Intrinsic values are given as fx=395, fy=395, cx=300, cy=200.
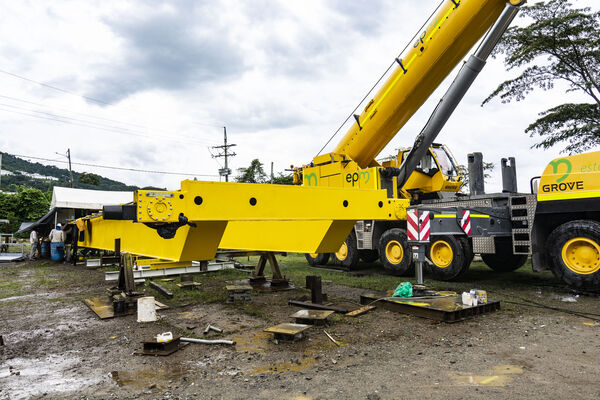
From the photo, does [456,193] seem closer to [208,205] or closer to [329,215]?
[329,215]

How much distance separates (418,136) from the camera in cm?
815

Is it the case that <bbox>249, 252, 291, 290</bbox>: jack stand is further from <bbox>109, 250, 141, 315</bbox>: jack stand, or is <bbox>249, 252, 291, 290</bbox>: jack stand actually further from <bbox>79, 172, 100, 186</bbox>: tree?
<bbox>79, 172, 100, 186</bbox>: tree

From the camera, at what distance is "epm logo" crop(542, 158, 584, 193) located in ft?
20.0

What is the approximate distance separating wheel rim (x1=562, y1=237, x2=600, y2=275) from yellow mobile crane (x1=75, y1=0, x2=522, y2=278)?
2693mm

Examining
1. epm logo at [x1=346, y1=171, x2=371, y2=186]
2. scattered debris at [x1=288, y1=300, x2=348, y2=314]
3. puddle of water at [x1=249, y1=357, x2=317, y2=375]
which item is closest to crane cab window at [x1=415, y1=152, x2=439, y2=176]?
epm logo at [x1=346, y1=171, x2=371, y2=186]

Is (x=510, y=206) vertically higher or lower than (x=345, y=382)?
higher

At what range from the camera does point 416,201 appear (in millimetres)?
9281

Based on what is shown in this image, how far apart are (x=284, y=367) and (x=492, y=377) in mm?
1611

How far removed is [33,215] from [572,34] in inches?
1583

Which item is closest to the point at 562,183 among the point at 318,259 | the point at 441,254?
the point at 441,254

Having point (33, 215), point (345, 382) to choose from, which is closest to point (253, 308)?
point (345, 382)

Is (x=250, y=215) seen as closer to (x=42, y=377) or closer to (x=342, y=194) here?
(x=342, y=194)

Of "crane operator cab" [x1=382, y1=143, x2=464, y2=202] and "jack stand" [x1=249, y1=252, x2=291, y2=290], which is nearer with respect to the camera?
"jack stand" [x1=249, y1=252, x2=291, y2=290]

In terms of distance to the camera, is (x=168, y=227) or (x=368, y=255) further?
(x=368, y=255)
